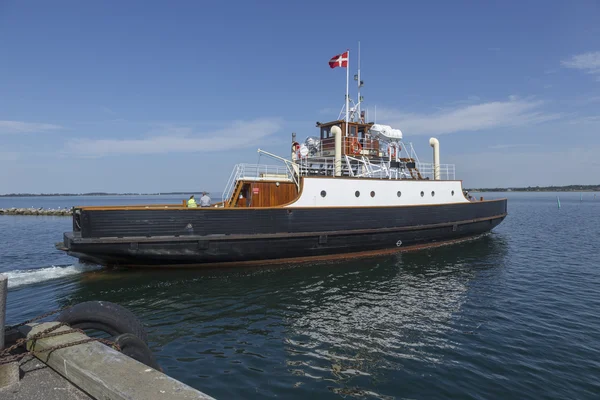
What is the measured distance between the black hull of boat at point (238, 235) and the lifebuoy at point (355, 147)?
3.82 m

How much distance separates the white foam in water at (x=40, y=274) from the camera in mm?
11359

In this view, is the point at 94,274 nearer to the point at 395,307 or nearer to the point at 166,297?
the point at 166,297

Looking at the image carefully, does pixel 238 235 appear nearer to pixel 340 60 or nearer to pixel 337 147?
pixel 337 147

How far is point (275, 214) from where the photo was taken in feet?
41.9

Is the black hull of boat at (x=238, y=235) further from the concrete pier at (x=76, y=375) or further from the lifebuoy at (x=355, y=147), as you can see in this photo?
the concrete pier at (x=76, y=375)

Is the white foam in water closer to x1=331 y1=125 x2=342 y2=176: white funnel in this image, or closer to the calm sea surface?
the calm sea surface

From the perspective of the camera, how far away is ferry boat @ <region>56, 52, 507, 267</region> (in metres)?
11.3

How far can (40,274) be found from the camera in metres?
12.1

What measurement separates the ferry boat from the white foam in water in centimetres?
124

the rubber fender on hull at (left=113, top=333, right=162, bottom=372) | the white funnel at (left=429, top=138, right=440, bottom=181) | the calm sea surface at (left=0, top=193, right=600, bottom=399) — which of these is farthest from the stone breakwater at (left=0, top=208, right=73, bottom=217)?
the rubber fender on hull at (left=113, top=333, right=162, bottom=372)

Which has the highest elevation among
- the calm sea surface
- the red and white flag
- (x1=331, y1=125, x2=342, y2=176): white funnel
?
the red and white flag

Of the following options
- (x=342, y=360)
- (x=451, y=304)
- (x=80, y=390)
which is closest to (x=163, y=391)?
(x=80, y=390)

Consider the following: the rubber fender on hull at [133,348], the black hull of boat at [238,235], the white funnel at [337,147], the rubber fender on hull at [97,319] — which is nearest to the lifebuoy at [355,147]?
the white funnel at [337,147]

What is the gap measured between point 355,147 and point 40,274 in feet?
45.9
